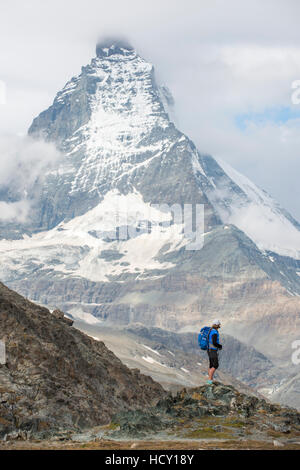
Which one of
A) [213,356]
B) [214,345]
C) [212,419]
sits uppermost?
[214,345]

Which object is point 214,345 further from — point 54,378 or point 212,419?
point 54,378

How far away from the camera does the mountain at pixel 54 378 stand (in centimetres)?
5082

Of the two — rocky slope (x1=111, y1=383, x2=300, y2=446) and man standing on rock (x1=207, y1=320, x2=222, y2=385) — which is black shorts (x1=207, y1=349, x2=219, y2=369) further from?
rocky slope (x1=111, y1=383, x2=300, y2=446)

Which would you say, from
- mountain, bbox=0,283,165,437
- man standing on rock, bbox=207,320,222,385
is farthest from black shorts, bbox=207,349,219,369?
mountain, bbox=0,283,165,437

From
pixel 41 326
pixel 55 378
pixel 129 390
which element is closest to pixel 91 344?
pixel 129 390

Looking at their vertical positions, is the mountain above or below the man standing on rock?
below

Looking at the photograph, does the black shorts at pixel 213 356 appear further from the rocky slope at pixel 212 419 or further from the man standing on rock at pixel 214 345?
the rocky slope at pixel 212 419

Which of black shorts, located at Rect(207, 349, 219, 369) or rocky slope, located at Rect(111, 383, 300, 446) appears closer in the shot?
rocky slope, located at Rect(111, 383, 300, 446)

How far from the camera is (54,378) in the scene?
6288cm

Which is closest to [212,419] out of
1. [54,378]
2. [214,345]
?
[214,345]

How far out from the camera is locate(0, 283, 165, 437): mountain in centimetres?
5082
